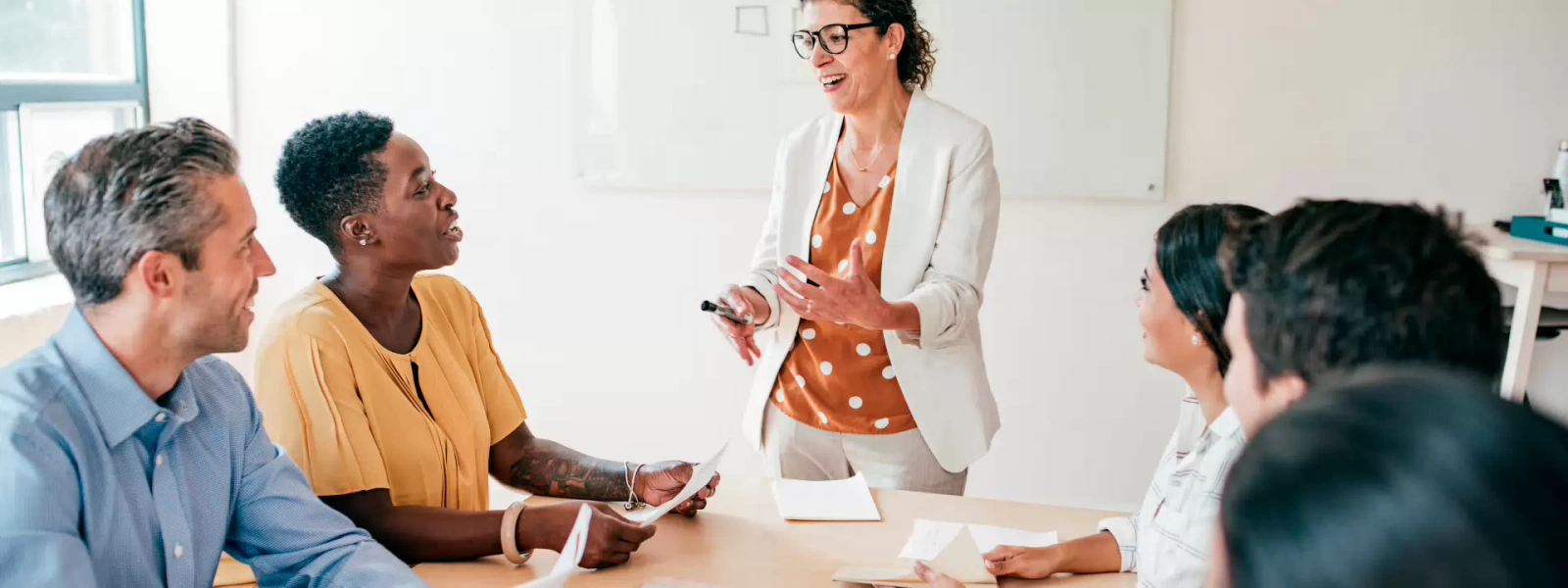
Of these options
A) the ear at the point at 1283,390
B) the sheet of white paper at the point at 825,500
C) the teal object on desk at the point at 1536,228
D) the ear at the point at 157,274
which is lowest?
the sheet of white paper at the point at 825,500

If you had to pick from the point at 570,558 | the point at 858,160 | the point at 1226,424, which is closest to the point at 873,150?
the point at 858,160

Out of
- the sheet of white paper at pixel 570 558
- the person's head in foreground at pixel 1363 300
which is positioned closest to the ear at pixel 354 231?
the sheet of white paper at pixel 570 558

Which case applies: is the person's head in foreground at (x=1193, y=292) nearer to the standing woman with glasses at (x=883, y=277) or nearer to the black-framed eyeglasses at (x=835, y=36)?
the standing woman with glasses at (x=883, y=277)

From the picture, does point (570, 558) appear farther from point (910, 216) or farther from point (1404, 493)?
point (1404, 493)

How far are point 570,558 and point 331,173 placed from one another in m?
0.80

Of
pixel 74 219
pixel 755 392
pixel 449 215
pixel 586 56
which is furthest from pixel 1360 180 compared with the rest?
pixel 74 219

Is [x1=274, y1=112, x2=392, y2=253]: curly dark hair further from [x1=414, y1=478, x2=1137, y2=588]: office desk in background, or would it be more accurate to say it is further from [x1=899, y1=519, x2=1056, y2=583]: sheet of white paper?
[x1=899, y1=519, x2=1056, y2=583]: sheet of white paper

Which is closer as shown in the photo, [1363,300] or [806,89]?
[1363,300]

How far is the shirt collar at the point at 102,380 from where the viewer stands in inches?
54.0

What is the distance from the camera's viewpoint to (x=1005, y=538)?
1.89 metres

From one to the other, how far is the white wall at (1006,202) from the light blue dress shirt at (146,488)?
2.36 metres

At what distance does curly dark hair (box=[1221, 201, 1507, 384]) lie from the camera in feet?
3.09

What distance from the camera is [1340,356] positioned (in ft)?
3.09

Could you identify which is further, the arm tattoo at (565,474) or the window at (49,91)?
the window at (49,91)
